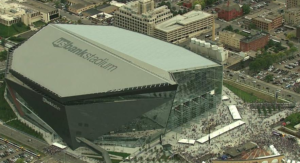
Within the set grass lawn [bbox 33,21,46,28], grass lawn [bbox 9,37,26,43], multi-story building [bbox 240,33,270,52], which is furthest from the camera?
grass lawn [bbox 33,21,46,28]

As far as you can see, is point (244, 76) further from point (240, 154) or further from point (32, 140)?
point (32, 140)

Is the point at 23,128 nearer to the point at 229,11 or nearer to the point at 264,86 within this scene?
the point at 264,86

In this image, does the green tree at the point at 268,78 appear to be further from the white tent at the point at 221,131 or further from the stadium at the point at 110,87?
the white tent at the point at 221,131

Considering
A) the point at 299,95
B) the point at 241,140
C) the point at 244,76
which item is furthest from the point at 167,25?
the point at 241,140

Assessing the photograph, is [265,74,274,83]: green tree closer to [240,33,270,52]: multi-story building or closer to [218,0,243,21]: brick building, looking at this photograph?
[240,33,270,52]: multi-story building

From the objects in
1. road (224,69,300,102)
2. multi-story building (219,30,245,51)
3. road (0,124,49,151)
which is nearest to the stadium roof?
road (0,124,49,151)

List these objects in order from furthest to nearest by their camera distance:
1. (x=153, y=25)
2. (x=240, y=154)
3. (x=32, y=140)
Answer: (x=153, y=25)
(x=32, y=140)
(x=240, y=154)
